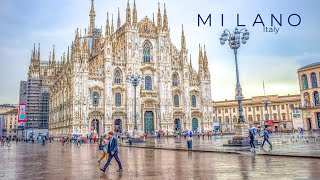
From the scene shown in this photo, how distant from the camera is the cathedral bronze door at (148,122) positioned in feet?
178

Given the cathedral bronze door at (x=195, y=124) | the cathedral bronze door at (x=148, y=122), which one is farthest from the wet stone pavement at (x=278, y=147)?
the cathedral bronze door at (x=195, y=124)

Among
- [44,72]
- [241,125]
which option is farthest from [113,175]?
[44,72]

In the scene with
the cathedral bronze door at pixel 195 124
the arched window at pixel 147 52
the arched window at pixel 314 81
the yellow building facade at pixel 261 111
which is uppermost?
the arched window at pixel 147 52

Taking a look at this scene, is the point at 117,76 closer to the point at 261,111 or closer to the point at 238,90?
the point at 238,90

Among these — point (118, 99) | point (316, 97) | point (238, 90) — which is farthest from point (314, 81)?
point (238, 90)

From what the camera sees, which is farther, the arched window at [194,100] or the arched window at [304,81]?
the arched window at [194,100]

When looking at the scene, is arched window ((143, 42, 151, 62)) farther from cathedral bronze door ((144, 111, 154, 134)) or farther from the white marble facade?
cathedral bronze door ((144, 111, 154, 134))

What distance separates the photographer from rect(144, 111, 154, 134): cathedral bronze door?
5438cm

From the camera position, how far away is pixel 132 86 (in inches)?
2057

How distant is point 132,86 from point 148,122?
751 centimetres

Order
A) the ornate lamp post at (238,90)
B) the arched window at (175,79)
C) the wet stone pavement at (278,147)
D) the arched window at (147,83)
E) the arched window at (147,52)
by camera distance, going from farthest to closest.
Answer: the arched window at (175,79) < the arched window at (147,52) < the arched window at (147,83) < the ornate lamp post at (238,90) < the wet stone pavement at (278,147)

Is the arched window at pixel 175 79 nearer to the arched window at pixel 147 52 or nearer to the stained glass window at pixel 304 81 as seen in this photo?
the arched window at pixel 147 52

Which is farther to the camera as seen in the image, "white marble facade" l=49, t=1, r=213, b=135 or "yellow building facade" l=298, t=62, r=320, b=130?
"yellow building facade" l=298, t=62, r=320, b=130

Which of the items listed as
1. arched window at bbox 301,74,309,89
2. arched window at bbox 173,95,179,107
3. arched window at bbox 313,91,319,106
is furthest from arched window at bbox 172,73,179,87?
arched window at bbox 313,91,319,106
